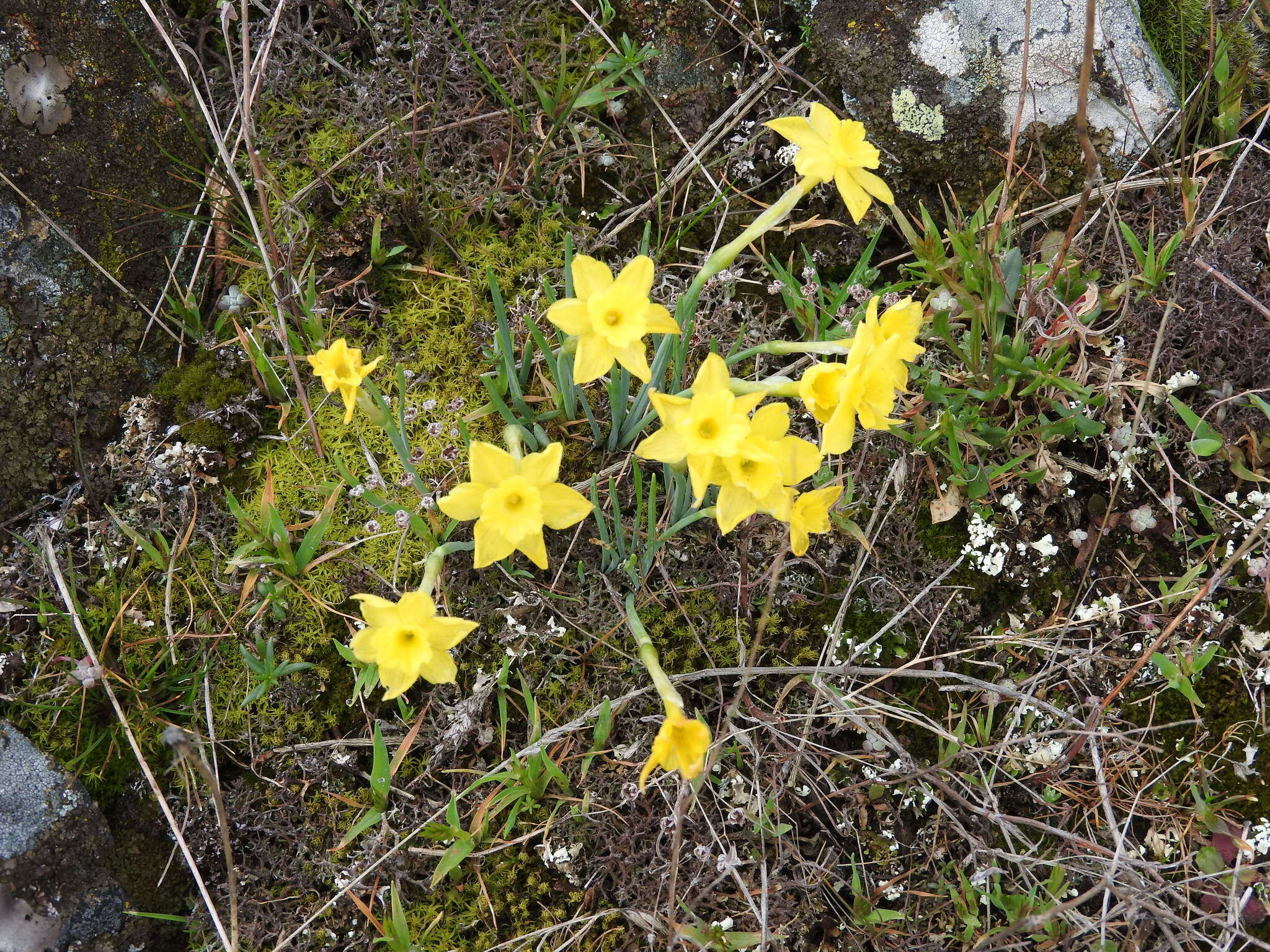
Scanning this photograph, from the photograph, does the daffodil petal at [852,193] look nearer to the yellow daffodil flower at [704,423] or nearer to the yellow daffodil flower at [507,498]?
the yellow daffodil flower at [704,423]

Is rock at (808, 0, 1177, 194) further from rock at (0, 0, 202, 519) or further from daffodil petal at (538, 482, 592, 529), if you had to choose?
rock at (0, 0, 202, 519)

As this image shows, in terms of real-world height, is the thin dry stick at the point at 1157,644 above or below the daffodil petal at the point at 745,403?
below

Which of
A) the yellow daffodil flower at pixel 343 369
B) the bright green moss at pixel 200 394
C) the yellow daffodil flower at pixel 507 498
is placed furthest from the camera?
the bright green moss at pixel 200 394

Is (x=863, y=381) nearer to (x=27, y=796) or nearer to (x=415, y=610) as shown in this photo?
(x=415, y=610)

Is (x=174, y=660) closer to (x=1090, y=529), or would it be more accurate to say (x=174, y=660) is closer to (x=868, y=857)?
(x=868, y=857)

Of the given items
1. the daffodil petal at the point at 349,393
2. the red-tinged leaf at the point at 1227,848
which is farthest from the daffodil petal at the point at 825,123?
the red-tinged leaf at the point at 1227,848

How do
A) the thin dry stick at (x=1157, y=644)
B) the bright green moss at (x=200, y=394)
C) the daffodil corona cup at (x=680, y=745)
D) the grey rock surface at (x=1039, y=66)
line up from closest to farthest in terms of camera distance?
the daffodil corona cup at (x=680, y=745) < the thin dry stick at (x=1157, y=644) < the bright green moss at (x=200, y=394) < the grey rock surface at (x=1039, y=66)

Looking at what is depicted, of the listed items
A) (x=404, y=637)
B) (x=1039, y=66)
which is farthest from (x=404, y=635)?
(x=1039, y=66)
